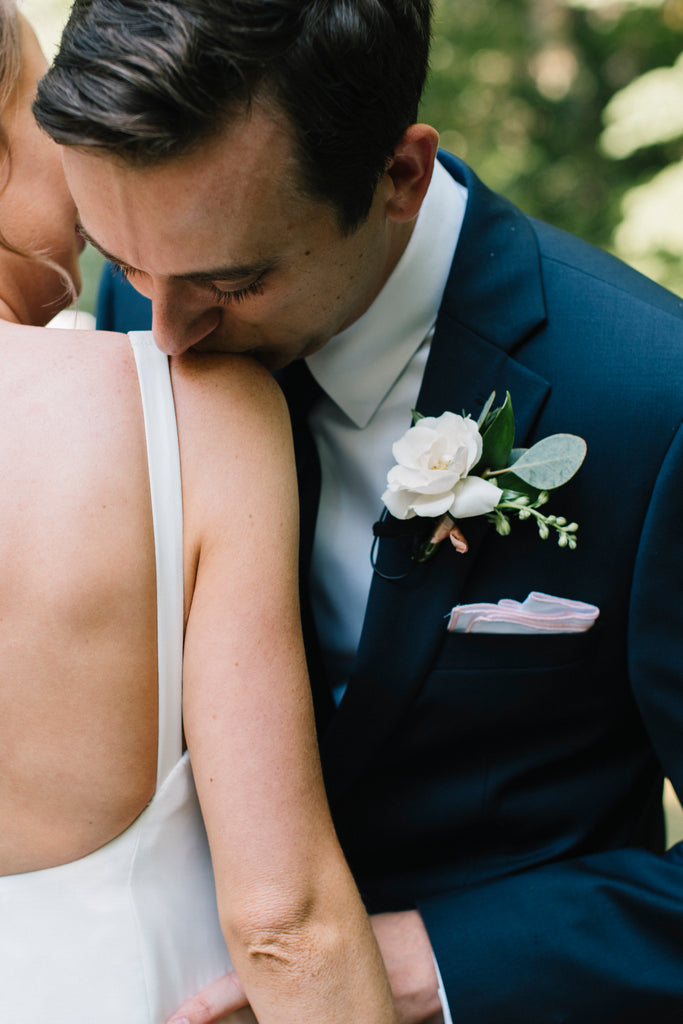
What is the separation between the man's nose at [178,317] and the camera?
50.5 inches

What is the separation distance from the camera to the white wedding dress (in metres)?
1.23

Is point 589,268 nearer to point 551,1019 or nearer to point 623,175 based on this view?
point 551,1019

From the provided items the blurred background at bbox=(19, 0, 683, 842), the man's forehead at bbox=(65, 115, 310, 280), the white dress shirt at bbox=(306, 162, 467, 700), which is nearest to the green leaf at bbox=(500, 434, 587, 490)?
the white dress shirt at bbox=(306, 162, 467, 700)

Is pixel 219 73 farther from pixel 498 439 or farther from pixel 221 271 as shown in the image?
pixel 498 439

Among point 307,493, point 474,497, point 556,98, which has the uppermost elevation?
point 556,98

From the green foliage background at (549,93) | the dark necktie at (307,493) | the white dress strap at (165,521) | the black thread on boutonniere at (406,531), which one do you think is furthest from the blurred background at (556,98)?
the white dress strap at (165,521)

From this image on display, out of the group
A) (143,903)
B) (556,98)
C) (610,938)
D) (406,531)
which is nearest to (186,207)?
(406,531)

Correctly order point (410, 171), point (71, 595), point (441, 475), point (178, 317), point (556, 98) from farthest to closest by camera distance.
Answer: point (556, 98) < point (410, 171) < point (441, 475) < point (178, 317) < point (71, 595)

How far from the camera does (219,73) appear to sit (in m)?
1.20

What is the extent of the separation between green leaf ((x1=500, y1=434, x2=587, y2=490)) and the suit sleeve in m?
0.19

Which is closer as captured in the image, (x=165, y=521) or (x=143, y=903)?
(x=165, y=521)

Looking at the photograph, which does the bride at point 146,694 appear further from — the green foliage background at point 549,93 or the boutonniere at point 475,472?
the green foliage background at point 549,93

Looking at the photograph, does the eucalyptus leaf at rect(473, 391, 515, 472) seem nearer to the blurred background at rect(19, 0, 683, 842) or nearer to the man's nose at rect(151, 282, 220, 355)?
the man's nose at rect(151, 282, 220, 355)

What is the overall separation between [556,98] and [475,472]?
903 cm
